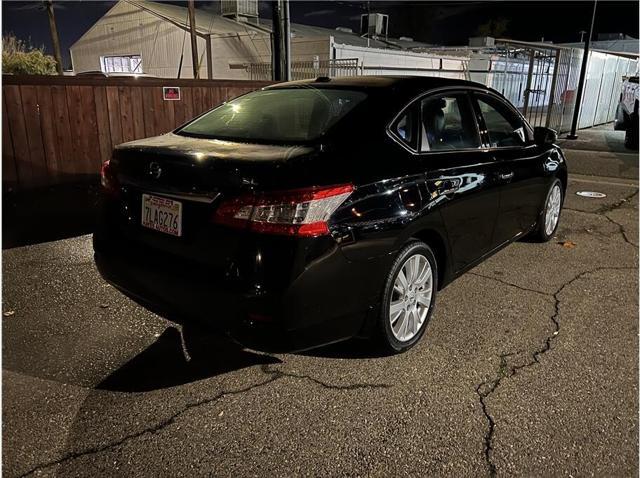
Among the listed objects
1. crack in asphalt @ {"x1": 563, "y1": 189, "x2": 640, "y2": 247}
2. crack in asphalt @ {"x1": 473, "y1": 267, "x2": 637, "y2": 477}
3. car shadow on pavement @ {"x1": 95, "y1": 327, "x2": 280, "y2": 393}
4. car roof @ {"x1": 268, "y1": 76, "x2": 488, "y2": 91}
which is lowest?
crack in asphalt @ {"x1": 563, "y1": 189, "x2": 640, "y2": 247}

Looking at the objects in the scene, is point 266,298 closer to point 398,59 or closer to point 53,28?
point 398,59

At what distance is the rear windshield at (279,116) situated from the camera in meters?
2.90

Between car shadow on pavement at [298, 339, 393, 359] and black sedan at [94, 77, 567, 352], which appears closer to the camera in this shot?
black sedan at [94, 77, 567, 352]

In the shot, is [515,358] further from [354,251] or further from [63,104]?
[63,104]

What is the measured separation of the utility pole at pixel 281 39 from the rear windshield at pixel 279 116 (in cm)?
501

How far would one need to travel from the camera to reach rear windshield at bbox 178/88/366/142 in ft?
9.50

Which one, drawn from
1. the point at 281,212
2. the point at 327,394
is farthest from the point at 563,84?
the point at 281,212

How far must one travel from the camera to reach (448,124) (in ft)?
11.1

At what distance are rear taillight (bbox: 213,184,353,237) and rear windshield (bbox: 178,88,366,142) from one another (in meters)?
0.56

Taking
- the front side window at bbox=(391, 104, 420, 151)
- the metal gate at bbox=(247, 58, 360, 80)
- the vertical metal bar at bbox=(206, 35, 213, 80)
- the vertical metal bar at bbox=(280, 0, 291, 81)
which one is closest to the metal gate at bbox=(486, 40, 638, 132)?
the metal gate at bbox=(247, 58, 360, 80)

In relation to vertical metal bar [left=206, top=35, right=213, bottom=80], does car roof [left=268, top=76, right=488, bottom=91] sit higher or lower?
lower

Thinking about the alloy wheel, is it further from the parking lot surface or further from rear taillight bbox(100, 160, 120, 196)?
rear taillight bbox(100, 160, 120, 196)

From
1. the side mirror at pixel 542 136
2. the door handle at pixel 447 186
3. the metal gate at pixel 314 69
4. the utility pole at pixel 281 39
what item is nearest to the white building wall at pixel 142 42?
the metal gate at pixel 314 69

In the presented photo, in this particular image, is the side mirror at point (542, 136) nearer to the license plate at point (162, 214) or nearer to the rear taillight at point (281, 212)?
the rear taillight at point (281, 212)
